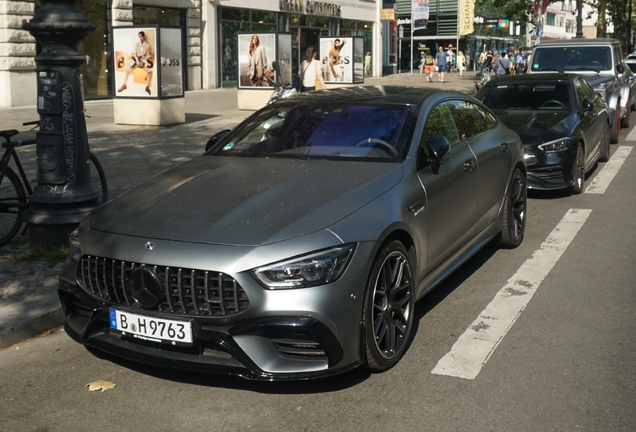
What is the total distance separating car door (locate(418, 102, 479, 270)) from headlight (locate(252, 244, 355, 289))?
1.20 m

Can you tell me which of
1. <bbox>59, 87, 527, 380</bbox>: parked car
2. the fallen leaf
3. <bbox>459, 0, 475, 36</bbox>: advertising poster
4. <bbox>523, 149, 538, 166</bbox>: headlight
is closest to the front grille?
<bbox>59, 87, 527, 380</bbox>: parked car

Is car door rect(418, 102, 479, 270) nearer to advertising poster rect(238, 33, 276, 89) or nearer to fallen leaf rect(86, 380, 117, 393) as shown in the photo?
fallen leaf rect(86, 380, 117, 393)

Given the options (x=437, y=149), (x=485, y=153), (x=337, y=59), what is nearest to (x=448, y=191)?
(x=437, y=149)

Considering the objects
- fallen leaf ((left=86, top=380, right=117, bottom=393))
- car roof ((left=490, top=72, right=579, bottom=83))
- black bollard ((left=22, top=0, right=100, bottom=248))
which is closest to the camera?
fallen leaf ((left=86, top=380, right=117, bottom=393))

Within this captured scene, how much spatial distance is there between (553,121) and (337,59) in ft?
47.5

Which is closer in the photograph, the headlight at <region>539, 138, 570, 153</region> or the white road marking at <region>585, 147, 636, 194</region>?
the headlight at <region>539, 138, 570, 153</region>

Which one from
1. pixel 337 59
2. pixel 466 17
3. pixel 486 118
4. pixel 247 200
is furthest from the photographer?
pixel 466 17

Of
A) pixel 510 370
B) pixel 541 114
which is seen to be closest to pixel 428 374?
pixel 510 370

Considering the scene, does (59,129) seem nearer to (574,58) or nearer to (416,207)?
(416,207)

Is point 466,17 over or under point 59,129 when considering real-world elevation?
over

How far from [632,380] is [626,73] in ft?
48.7

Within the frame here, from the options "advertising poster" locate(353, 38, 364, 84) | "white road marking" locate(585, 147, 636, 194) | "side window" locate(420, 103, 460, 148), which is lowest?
"white road marking" locate(585, 147, 636, 194)

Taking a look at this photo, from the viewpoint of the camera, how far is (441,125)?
5.81m

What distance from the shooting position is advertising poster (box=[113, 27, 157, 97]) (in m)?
17.0
